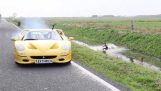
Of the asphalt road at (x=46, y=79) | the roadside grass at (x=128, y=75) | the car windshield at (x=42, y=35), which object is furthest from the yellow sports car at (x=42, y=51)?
the roadside grass at (x=128, y=75)

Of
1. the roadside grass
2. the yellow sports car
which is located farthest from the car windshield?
the roadside grass

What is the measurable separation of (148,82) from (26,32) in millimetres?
5482

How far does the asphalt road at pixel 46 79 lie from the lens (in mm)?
8432

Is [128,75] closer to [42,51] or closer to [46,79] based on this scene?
[46,79]

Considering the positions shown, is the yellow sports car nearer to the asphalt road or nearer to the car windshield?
the asphalt road

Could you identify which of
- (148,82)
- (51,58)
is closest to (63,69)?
(51,58)

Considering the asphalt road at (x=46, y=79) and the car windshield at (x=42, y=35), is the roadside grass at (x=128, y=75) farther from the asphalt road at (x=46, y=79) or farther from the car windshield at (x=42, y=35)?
the car windshield at (x=42, y=35)

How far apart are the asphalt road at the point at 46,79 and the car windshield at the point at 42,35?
112 cm

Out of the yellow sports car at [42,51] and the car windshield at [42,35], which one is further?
the car windshield at [42,35]

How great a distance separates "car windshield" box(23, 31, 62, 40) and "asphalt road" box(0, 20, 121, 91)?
112cm

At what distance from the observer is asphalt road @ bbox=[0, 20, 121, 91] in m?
8.43

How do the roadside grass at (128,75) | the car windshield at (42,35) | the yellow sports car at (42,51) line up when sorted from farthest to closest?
the car windshield at (42,35), the yellow sports car at (42,51), the roadside grass at (128,75)

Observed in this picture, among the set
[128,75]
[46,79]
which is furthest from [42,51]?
[128,75]

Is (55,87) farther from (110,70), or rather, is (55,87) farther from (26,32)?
(26,32)
